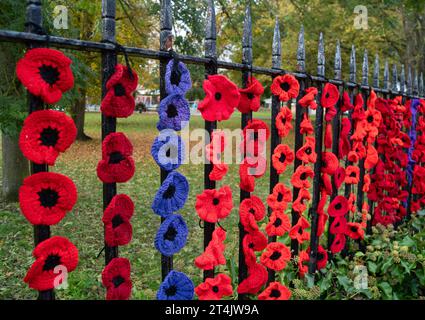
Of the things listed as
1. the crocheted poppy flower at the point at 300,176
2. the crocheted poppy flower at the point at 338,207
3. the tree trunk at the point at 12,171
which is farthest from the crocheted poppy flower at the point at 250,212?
the tree trunk at the point at 12,171

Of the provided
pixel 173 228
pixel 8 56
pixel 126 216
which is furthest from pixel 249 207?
pixel 8 56

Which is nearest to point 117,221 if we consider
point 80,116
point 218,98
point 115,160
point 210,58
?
point 115,160

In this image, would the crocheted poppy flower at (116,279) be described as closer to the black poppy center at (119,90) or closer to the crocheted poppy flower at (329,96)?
the black poppy center at (119,90)

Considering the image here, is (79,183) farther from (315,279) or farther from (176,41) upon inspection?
(315,279)

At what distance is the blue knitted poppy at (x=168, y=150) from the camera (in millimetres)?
1787

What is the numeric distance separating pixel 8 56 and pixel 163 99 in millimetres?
3305

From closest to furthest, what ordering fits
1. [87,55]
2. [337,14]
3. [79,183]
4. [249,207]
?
[249,207] → [87,55] → [79,183] → [337,14]

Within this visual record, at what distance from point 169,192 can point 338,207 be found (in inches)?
68.1

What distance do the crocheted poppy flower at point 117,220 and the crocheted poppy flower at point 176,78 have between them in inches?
19.3

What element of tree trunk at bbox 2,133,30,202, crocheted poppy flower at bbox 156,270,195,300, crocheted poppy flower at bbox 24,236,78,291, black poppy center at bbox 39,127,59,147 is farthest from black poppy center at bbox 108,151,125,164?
tree trunk at bbox 2,133,30,202

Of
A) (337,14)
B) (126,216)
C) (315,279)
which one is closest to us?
(126,216)

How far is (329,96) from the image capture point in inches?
115

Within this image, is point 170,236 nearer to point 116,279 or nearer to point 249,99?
point 116,279

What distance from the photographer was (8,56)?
4398mm
